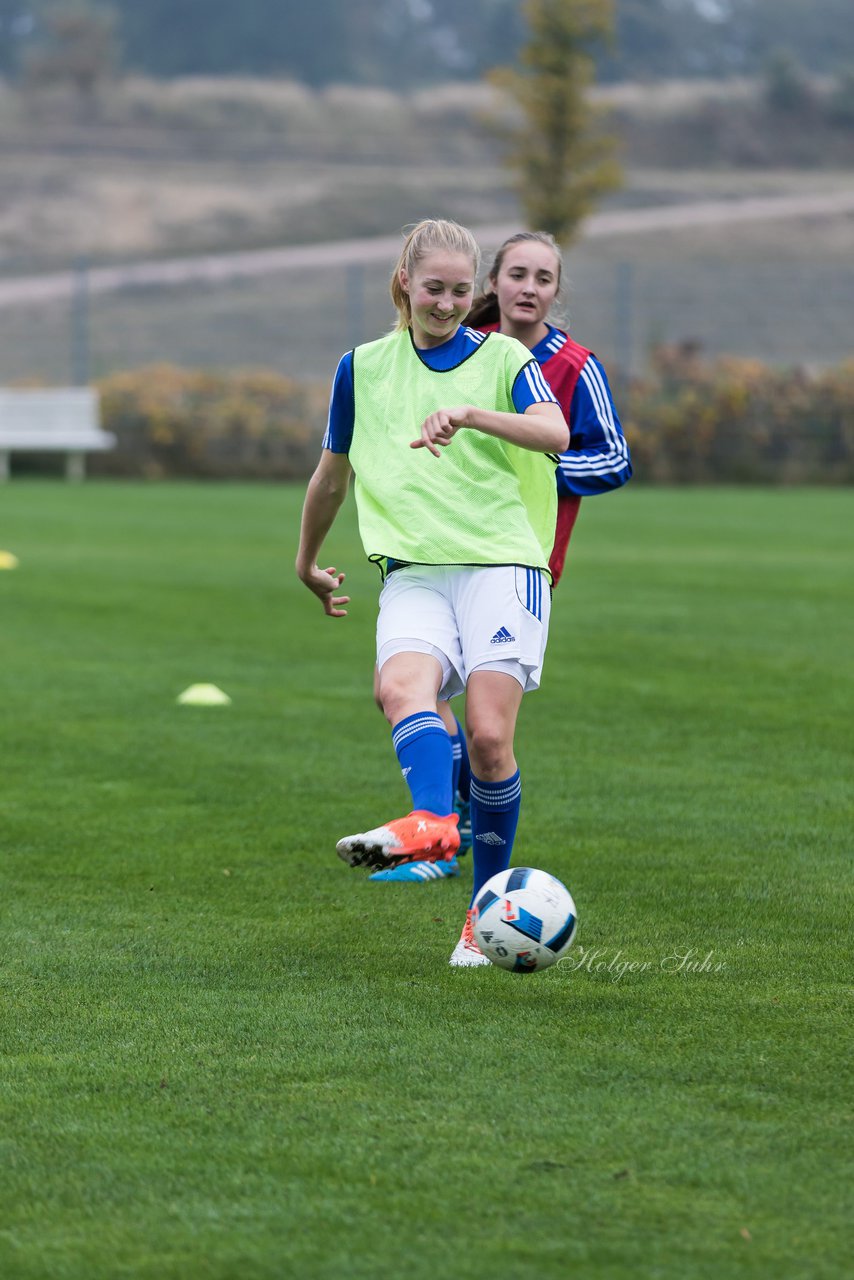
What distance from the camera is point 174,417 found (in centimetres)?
2623

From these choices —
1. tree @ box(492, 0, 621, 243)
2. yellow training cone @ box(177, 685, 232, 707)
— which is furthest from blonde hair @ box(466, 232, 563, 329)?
tree @ box(492, 0, 621, 243)

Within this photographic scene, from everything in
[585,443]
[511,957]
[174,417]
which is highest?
[585,443]

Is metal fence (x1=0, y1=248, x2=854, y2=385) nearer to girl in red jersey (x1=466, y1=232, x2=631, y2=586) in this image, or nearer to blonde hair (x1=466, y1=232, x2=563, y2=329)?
blonde hair (x1=466, y1=232, x2=563, y2=329)

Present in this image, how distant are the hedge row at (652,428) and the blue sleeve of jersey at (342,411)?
70.7 ft

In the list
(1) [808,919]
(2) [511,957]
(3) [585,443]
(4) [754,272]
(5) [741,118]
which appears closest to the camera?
(2) [511,957]

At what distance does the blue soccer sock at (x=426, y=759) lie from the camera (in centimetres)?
427

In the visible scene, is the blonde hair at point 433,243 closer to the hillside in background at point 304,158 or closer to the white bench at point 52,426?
the white bench at point 52,426

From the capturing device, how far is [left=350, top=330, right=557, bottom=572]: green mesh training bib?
4480 millimetres

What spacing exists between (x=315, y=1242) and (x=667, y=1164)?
649 mm

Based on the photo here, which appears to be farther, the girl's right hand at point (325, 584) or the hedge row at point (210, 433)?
the hedge row at point (210, 433)

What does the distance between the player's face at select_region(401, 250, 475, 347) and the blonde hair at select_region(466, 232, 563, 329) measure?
0.98m

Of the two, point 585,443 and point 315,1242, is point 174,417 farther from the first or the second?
point 315,1242

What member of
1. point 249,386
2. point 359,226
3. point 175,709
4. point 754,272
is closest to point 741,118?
point 359,226

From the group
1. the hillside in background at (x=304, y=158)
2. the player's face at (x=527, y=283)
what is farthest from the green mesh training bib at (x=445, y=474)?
the hillside in background at (x=304, y=158)
